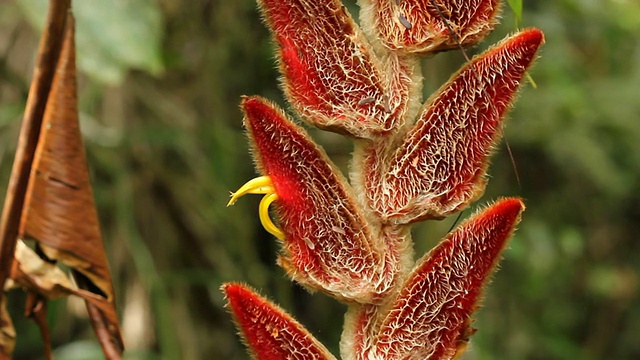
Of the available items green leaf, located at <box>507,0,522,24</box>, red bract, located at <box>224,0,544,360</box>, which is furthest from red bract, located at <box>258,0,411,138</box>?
green leaf, located at <box>507,0,522,24</box>

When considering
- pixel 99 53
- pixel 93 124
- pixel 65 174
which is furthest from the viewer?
pixel 93 124

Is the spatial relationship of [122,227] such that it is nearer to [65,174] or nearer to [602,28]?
[65,174]

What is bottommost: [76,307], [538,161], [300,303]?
[538,161]

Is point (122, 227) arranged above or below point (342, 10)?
below

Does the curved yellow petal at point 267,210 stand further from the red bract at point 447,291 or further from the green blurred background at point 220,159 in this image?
the green blurred background at point 220,159

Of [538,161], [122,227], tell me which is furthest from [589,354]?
[122,227]

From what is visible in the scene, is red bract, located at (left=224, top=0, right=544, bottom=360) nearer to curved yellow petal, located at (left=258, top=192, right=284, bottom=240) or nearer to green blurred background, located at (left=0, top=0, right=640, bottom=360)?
curved yellow petal, located at (left=258, top=192, right=284, bottom=240)

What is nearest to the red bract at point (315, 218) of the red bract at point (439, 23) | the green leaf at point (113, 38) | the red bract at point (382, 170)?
the red bract at point (382, 170)
